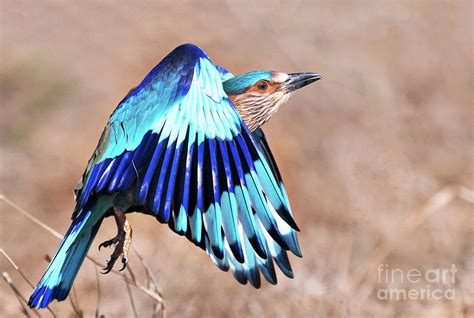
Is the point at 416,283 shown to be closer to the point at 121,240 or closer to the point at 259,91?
the point at 259,91

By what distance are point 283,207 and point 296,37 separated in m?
5.82

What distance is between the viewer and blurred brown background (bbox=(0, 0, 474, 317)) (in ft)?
17.6

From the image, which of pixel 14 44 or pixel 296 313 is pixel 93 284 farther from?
pixel 14 44

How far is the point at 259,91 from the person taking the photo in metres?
3.93

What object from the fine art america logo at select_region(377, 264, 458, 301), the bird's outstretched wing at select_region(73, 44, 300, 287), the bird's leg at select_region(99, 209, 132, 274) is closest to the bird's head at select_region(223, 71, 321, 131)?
the bird's outstretched wing at select_region(73, 44, 300, 287)

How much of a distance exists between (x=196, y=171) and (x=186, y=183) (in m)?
0.07

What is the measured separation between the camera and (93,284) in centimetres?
546

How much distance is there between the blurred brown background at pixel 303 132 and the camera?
537 cm

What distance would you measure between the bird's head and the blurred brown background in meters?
1.22

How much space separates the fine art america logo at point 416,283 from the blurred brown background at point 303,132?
8 cm

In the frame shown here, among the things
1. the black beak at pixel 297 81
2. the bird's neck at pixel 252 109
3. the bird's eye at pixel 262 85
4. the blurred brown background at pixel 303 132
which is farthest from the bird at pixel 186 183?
the blurred brown background at pixel 303 132

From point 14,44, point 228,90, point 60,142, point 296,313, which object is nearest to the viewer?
point 228,90

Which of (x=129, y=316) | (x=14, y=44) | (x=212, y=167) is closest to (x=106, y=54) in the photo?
(x=14, y=44)

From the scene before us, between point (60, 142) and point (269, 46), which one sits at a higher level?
point (269, 46)
